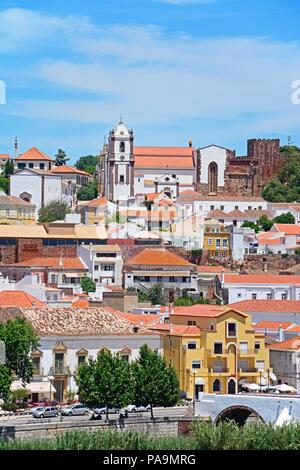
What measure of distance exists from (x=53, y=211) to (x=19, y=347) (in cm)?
4016

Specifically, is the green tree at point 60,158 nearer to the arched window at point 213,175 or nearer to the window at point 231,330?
the arched window at point 213,175

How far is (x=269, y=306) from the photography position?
59.5 meters

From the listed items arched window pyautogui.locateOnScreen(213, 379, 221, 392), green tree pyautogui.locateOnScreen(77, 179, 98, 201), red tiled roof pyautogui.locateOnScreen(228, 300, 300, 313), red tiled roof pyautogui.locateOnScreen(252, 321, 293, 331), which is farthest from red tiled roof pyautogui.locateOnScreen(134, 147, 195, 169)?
arched window pyautogui.locateOnScreen(213, 379, 221, 392)

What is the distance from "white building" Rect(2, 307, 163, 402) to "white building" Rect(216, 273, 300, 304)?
1471 centimetres

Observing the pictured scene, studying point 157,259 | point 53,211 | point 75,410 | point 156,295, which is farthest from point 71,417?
point 53,211

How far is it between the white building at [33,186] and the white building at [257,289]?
2225 centimetres

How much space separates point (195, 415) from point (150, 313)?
13.8m

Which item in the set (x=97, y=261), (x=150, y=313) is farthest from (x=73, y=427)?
(x=97, y=261)

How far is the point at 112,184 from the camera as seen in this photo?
303 feet

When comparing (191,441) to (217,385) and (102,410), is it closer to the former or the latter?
(102,410)

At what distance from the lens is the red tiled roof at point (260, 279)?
66.4 m

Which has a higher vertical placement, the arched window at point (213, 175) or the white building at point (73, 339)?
the arched window at point (213, 175)

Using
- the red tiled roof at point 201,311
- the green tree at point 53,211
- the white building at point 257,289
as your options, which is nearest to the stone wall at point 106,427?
the red tiled roof at point 201,311

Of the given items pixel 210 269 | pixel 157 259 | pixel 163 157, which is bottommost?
pixel 210 269
